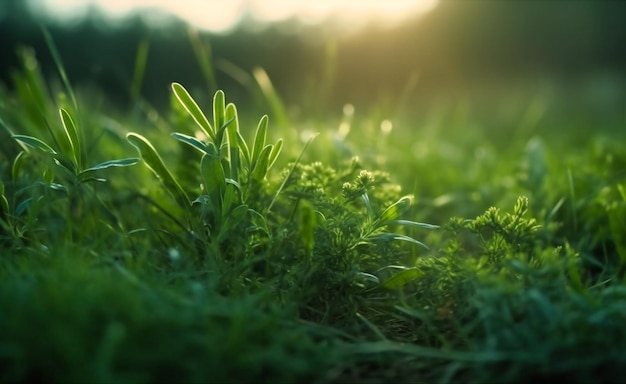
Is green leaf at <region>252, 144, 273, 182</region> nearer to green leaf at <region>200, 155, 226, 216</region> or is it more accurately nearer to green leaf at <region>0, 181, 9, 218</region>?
green leaf at <region>200, 155, 226, 216</region>

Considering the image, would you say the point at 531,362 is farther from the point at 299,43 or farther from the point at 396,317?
the point at 299,43

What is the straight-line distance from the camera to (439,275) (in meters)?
1.42

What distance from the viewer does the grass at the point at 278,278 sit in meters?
1.04

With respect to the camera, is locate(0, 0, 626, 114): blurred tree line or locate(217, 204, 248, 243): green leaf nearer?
locate(217, 204, 248, 243): green leaf

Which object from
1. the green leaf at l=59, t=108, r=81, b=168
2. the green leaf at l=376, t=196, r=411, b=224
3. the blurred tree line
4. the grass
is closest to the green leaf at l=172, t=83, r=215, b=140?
the grass

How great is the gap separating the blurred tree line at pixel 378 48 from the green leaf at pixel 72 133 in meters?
6.95

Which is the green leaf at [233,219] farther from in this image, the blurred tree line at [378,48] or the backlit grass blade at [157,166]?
the blurred tree line at [378,48]

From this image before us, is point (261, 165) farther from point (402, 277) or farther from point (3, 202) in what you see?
point (3, 202)

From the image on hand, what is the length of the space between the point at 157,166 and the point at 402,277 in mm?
621

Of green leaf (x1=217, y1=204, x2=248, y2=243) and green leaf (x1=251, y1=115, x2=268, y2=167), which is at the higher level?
green leaf (x1=251, y1=115, x2=268, y2=167)

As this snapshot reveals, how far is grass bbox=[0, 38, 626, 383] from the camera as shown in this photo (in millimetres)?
1039

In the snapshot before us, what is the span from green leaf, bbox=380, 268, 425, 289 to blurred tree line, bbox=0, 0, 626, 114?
279 inches

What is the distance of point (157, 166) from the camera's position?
1548 mm

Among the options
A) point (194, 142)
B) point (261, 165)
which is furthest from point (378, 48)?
point (194, 142)
